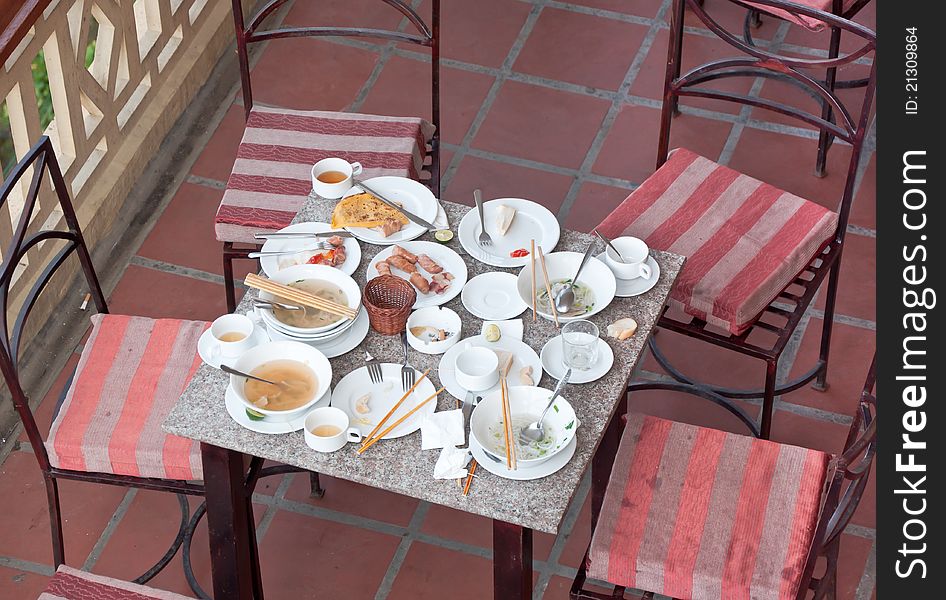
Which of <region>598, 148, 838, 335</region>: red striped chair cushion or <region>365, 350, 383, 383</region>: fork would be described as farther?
<region>598, 148, 838, 335</region>: red striped chair cushion

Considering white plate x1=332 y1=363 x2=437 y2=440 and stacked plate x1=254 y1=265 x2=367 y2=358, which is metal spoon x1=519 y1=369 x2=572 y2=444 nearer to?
white plate x1=332 y1=363 x2=437 y2=440

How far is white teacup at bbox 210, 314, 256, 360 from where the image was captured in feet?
7.85

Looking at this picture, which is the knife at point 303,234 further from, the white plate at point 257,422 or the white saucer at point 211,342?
the white plate at point 257,422

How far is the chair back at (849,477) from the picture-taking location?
2.09m

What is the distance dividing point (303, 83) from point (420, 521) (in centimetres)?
175

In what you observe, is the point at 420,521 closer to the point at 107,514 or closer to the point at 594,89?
the point at 107,514

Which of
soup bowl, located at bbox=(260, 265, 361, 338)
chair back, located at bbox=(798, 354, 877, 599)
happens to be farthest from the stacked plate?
chair back, located at bbox=(798, 354, 877, 599)

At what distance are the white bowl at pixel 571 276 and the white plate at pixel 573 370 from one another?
0.26 feet

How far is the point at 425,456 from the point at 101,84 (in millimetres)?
1954

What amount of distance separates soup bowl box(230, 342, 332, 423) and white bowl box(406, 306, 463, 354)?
6.9 inches

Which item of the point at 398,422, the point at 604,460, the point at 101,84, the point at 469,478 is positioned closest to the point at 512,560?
the point at 469,478

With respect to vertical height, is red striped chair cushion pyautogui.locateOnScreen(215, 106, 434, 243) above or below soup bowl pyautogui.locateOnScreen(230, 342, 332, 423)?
below
